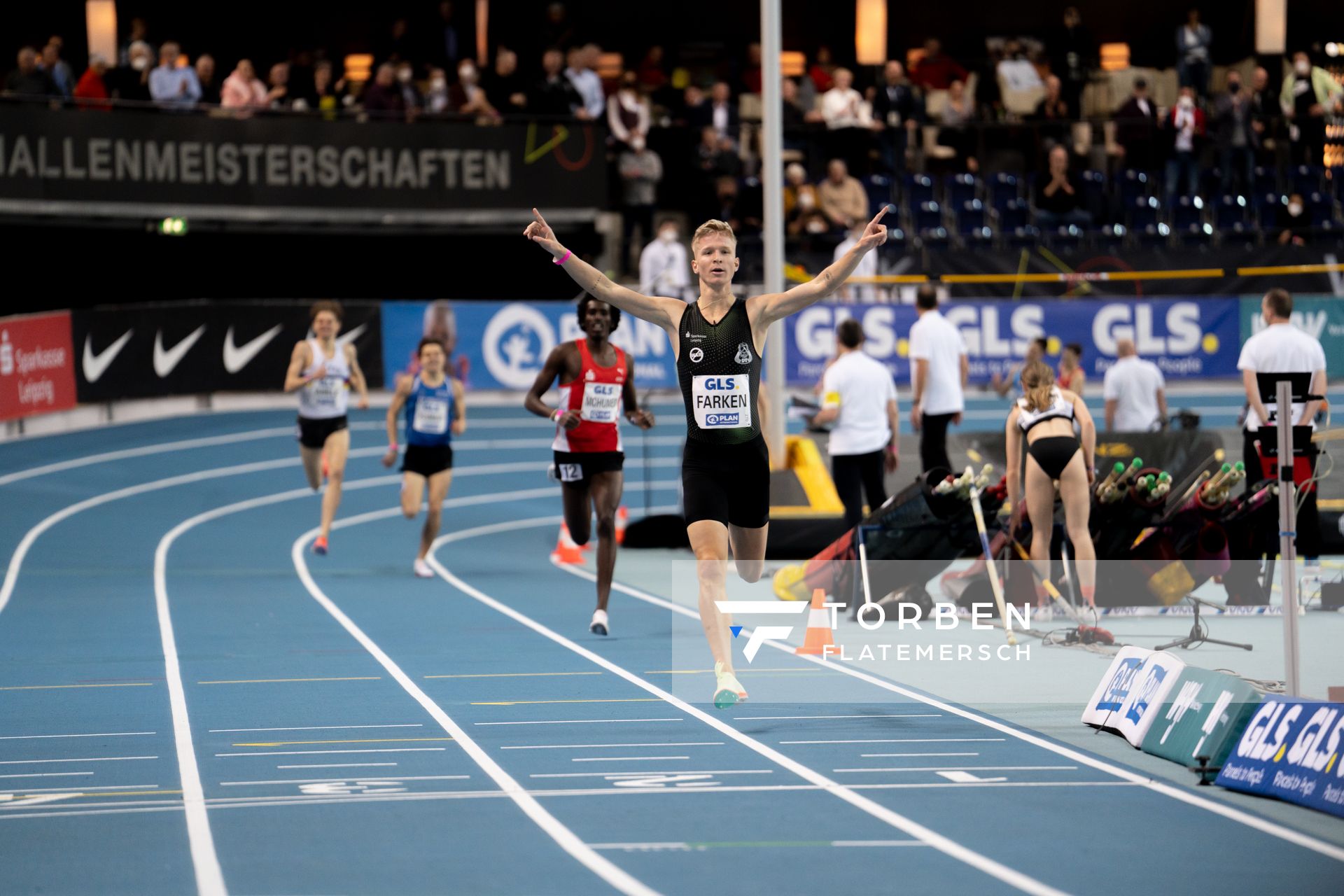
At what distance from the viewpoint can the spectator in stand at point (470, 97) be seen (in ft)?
85.4

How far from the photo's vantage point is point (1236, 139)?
27.8 metres

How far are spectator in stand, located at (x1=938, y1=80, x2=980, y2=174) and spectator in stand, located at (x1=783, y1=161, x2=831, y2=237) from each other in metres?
3.29

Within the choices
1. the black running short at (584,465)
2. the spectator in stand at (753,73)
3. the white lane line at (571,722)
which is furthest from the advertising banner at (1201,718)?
the spectator in stand at (753,73)

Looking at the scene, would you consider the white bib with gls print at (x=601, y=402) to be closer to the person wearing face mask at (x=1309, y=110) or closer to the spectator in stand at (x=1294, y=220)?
the spectator in stand at (x=1294, y=220)

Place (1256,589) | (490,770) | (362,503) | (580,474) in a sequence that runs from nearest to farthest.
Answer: (490,770) → (580,474) → (1256,589) → (362,503)

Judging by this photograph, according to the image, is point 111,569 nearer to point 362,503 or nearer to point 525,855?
point 362,503

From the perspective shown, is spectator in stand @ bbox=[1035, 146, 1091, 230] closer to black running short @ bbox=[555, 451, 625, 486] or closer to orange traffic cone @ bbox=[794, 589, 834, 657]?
black running short @ bbox=[555, 451, 625, 486]

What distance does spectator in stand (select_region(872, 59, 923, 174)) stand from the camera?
2734 cm

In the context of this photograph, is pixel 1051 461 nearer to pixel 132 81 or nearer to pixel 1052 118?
pixel 132 81

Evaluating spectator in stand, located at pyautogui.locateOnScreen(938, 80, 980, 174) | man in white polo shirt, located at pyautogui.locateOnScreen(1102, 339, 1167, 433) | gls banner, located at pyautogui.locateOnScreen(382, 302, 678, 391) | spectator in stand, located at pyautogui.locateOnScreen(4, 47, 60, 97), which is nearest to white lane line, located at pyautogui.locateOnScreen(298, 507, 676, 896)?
man in white polo shirt, located at pyautogui.locateOnScreen(1102, 339, 1167, 433)

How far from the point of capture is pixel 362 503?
19578mm

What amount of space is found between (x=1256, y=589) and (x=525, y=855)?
26.1 feet

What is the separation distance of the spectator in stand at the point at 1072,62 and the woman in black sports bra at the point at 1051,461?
1873 centimetres

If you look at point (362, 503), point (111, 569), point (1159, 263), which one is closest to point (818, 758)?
point (111, 569)
